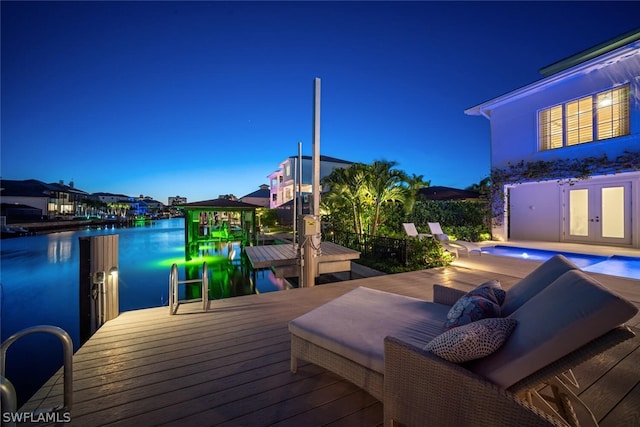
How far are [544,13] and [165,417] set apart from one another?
18.6m

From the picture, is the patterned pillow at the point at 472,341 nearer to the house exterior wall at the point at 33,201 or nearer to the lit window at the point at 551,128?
the lit window at the point at 551,128

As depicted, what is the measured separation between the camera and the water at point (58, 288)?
5.56 meters

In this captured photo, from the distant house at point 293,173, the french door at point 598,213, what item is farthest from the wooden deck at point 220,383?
the distant house at point 293,173

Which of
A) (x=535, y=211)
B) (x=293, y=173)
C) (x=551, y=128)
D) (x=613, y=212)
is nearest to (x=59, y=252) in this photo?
(x=293, y=173)

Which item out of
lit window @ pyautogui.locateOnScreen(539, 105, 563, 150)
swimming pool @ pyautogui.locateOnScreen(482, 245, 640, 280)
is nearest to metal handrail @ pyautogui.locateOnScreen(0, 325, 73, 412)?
swimming pool @ pyautogui.locateOnScreen(482, 245, 640, 280)

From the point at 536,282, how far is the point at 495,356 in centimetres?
104

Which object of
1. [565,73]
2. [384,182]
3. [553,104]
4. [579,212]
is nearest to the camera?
[565,73]

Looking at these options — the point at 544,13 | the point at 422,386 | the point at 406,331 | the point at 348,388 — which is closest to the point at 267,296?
the point at 348,388

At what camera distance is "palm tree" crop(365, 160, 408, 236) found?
35.3 ft

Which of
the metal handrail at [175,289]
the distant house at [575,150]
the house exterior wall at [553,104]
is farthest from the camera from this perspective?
the distant house at [575,150]

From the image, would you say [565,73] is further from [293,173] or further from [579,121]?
[293,173]

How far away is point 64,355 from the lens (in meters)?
1.82

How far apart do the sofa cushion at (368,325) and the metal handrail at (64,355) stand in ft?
5.18

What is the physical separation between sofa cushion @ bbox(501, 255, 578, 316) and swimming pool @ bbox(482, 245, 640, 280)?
19.9 ft
